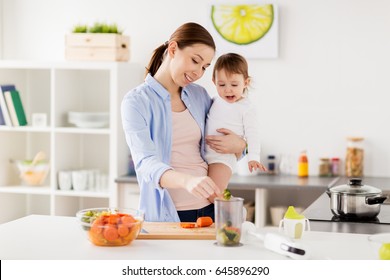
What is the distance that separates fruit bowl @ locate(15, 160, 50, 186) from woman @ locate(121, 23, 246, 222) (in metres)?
2.06

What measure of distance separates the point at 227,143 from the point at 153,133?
0.94 ft

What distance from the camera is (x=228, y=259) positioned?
5.82 ft

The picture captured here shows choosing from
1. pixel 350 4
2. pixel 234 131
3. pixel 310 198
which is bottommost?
pixel 310 198

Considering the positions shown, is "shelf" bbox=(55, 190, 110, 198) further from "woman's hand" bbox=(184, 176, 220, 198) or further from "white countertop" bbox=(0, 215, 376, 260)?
"woman's hand" bbox=(184, 176, 220, 198)

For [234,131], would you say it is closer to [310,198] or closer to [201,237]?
[201,237]

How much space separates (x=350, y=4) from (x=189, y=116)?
1.95 meters

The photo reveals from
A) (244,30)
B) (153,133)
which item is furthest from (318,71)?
(153,133)

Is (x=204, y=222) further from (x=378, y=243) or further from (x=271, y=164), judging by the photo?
(x=271, y=164)

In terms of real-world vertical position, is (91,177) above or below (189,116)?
below

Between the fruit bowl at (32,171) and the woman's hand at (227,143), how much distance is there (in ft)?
6.77

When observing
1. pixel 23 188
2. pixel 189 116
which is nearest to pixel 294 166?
pixel 23 188

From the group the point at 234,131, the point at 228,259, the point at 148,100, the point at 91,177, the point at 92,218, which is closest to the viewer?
the point at 228,259

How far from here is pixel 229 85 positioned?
252cm

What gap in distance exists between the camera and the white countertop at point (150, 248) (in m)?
1.81
